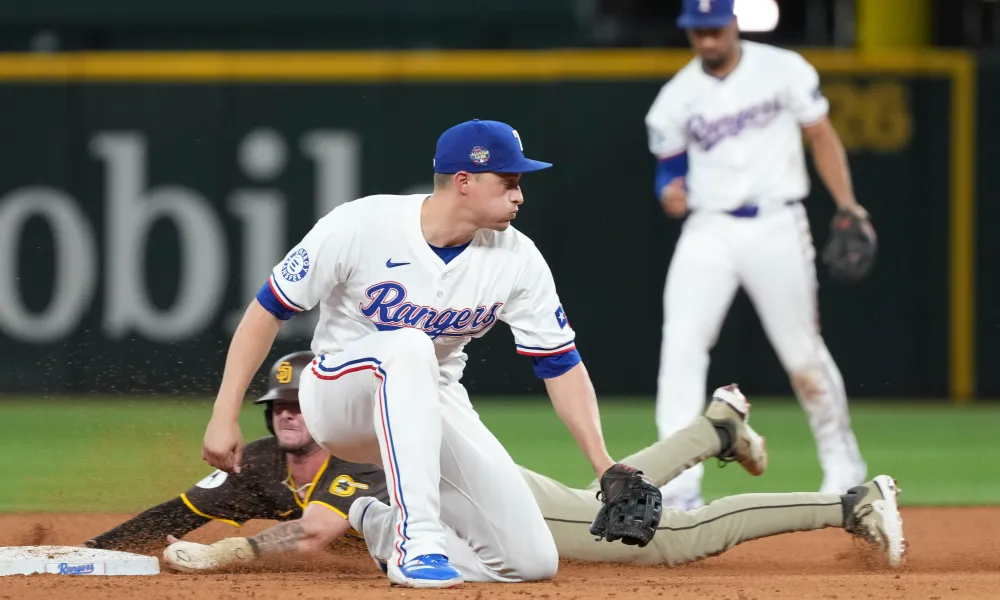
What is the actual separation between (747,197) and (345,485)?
242cm

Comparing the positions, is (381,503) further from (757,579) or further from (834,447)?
(834,447)

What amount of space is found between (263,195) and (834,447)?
4.60 metres

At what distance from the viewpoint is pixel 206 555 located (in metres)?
4.31

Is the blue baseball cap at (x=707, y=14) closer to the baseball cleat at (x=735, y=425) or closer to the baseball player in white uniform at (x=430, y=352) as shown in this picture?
the baseball cleat at (x=735, y=425)

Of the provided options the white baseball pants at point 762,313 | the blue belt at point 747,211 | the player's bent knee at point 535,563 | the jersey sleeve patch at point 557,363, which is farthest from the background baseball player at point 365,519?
the blue belt at point 747,211

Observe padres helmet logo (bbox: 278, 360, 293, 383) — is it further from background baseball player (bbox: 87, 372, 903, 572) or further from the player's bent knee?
the player's bent knee

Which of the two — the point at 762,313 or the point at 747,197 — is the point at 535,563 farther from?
the point at 747,197

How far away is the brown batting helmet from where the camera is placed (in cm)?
459

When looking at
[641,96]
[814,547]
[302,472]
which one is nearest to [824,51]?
[641,96]

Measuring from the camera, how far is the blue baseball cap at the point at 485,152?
13.2 feet

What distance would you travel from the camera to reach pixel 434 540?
391 centimetres

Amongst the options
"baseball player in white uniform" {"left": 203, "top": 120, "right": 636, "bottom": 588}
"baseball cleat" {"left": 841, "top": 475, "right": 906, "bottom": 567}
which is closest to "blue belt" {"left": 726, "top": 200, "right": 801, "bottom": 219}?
"baseball cleat" {"left": 841, "top": 475, "right": 906, "bottom": 567}

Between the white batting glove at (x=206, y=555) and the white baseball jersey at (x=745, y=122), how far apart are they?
262 cm

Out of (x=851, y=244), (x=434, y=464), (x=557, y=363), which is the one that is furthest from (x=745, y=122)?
(x=434, y=464)
